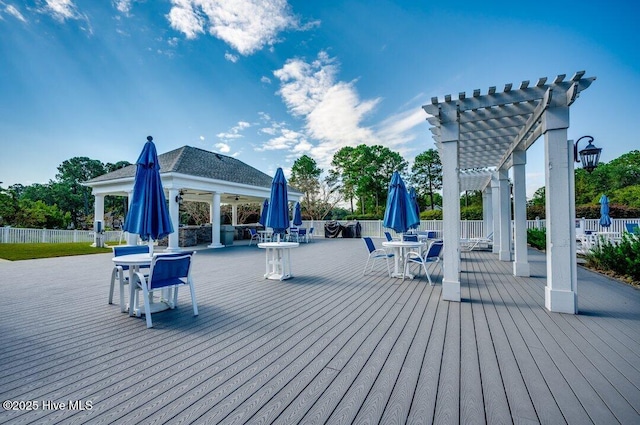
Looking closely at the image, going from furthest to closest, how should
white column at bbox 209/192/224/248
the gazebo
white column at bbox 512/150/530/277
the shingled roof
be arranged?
1. white column at bbox 209/192/224/248
2. the shingled roof
3. the gazebo
4. white column at bbox 512/150/530/277

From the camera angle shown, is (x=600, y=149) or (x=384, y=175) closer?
(x=600, y=149)

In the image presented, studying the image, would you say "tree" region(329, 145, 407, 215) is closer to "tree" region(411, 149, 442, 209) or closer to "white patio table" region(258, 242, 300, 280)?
"tree" region(411, 149, 442, 209)

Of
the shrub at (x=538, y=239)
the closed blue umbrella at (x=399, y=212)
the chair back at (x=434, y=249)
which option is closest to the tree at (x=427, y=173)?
the shrub at (x=538, y=239)

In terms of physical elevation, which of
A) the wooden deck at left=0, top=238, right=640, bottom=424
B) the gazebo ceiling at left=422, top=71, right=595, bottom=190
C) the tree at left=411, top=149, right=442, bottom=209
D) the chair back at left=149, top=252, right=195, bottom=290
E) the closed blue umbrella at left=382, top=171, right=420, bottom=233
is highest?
the tree at left=411, top=149, right=442, bottom=209

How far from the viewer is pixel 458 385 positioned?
193cm

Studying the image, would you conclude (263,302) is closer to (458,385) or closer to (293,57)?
(458,385)

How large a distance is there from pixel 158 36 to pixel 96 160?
130 ft

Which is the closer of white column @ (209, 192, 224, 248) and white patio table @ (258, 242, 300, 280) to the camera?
white patio table @ (258, 242, 300, 280)

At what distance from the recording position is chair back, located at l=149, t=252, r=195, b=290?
10.8 ft

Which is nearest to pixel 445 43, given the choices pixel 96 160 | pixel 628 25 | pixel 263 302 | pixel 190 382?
pixel 628 25

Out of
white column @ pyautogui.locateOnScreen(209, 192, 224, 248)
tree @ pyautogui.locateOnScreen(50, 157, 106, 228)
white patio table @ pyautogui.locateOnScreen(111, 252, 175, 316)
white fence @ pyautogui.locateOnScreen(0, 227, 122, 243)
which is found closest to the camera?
white patio table @ pyautogui.locateOnScreen(111, 252, 175, 316)

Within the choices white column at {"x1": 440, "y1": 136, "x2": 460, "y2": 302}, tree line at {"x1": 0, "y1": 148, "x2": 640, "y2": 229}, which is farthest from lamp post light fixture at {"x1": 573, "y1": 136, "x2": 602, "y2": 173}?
tree line at {"x1": 0, "y1": 148, "x2": 640, "y2": 229}

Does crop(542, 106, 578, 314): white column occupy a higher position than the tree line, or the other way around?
the tree line

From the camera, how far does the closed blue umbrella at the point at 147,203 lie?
148 inches
